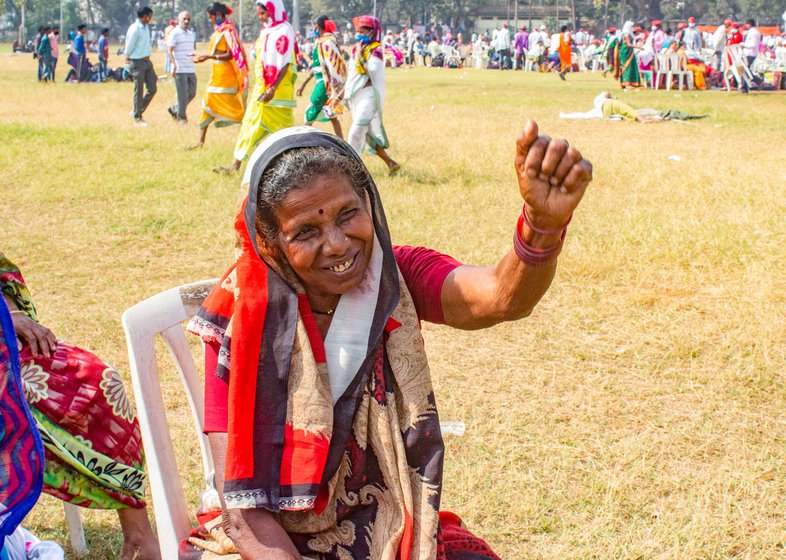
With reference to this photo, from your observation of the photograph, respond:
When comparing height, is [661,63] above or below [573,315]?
above

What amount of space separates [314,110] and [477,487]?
701 cm

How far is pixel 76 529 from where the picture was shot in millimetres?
2975

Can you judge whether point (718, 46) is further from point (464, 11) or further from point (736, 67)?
point (464, 11)

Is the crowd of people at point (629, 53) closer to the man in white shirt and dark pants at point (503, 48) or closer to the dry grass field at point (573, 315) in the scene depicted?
the man in white shirt and dark pants at point (503, 48)

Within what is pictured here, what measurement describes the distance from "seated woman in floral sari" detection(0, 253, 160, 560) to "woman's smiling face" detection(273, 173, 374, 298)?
100 cm

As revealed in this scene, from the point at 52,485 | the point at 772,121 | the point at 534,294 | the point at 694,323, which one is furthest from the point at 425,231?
the point at 772,121

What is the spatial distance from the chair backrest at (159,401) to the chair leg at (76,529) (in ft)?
2.79

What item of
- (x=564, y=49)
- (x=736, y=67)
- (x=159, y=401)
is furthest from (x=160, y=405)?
(x=564, y=49)

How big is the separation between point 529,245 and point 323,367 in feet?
1.69

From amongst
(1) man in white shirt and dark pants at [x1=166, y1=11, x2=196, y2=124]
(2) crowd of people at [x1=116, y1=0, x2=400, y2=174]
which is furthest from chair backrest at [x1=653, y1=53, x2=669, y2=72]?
(2) crowd of people at [x1=116, y1=0, x2=400, y2=174]

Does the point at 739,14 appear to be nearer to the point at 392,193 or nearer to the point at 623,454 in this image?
the point at 392,193

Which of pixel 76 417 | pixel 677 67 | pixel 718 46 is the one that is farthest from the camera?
pixel 718 46

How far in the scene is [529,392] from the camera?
420cm

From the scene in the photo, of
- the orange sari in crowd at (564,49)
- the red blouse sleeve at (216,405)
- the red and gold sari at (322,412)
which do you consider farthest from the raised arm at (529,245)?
the orange sari in crowd at (564,49)
